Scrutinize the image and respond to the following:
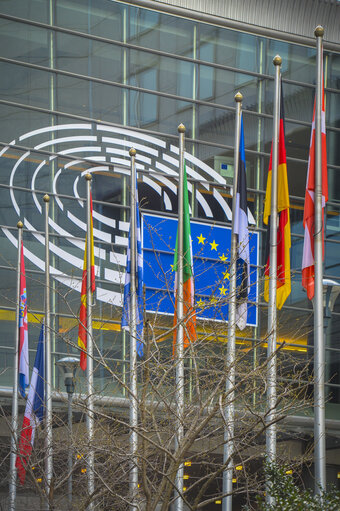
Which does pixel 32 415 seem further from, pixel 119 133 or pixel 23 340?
pixel 119 133

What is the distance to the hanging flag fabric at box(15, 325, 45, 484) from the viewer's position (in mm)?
21672

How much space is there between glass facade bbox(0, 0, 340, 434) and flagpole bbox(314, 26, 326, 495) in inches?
472

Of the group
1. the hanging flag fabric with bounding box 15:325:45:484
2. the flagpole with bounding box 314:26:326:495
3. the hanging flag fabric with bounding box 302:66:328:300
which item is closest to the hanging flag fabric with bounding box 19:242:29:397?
the hanging flag fabric with bounding box 15:325:45:484

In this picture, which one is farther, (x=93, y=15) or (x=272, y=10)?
(x=272, y=10)

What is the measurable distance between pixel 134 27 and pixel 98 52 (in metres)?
1.63

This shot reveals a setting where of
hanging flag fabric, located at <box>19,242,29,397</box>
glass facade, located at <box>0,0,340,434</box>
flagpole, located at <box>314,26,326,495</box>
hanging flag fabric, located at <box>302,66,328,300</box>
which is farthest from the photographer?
glass facade, located at <box>0,0,340,434</box>

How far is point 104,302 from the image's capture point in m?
31.7

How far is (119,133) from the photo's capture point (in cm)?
3303

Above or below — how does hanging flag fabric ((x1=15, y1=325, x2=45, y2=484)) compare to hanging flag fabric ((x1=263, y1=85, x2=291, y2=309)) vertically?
below

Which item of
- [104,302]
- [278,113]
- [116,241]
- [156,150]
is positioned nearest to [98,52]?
[156,150]

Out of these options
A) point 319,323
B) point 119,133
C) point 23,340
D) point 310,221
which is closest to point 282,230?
point 310,221

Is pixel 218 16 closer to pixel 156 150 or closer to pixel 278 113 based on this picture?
pixel 156 150

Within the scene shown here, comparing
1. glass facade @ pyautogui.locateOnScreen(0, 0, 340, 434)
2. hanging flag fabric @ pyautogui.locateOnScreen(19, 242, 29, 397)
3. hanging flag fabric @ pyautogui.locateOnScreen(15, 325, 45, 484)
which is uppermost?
glass facade @ pyautogui.locateOnScreen(0, 0, 340, 434)

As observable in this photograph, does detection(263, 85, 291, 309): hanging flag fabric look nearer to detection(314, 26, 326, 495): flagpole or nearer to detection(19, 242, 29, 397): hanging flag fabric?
detection(314, 26, 326, 495): flagpole
